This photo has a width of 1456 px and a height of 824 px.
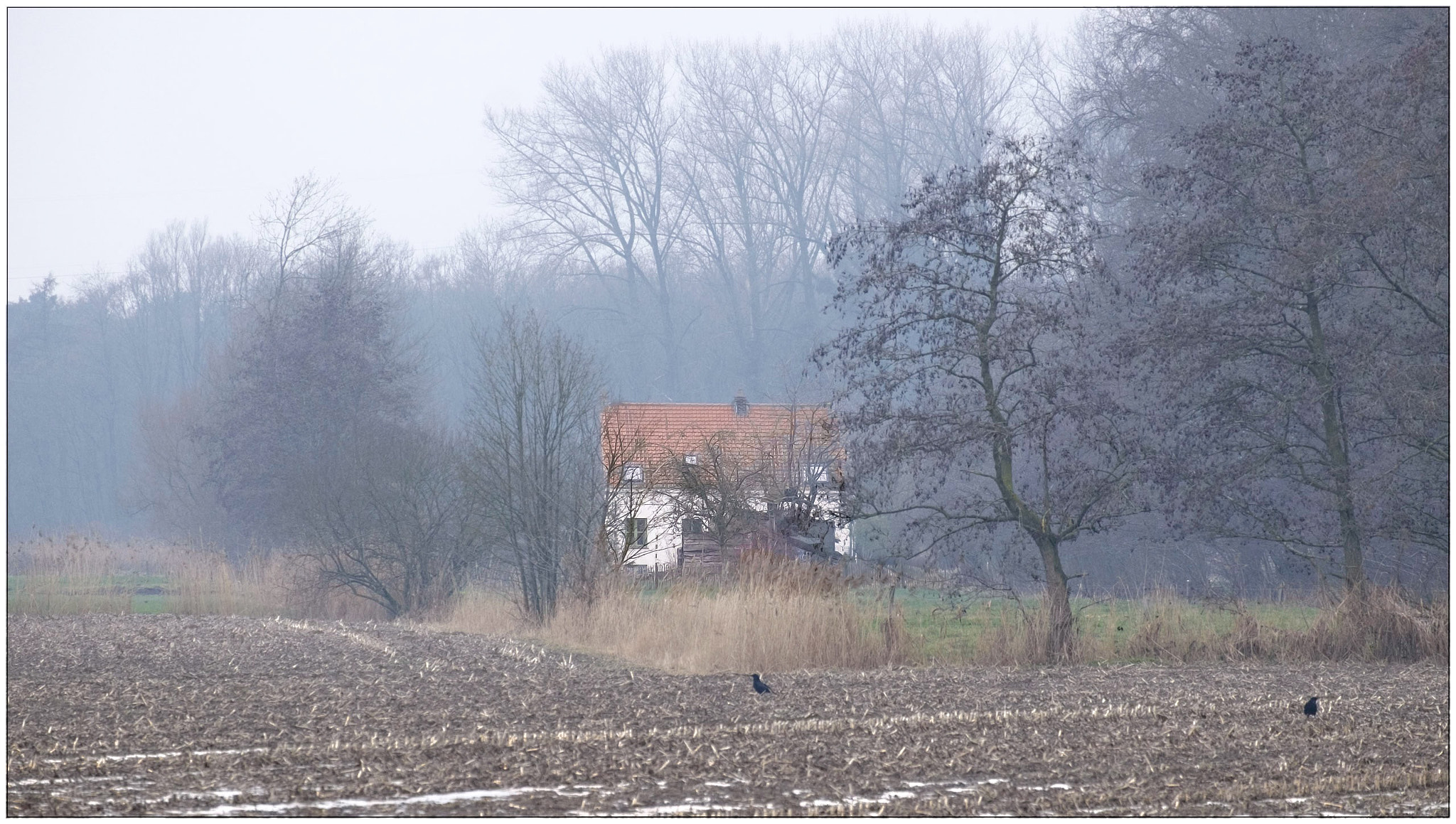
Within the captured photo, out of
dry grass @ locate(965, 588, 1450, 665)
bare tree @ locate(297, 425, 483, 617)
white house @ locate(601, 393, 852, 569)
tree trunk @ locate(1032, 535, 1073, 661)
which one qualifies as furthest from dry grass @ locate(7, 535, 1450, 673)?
bare tree @ locate(297, 425, 483, 617)

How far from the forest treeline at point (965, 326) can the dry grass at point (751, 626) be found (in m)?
1.35

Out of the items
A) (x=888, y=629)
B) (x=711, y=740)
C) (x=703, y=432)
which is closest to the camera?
(x=711, y=740)

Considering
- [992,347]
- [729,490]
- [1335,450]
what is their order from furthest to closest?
1. [729,490]
2. [1335,450]
3. [992,347]

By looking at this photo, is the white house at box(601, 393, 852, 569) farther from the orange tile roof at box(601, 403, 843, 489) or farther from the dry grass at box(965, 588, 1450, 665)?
the dry grass at box(965, 588, 1450, 665)

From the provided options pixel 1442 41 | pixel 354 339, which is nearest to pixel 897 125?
pixel 354 339

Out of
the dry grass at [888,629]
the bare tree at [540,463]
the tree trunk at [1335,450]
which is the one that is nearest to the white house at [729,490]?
the bare tree at [540,463]

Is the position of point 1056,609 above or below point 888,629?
above

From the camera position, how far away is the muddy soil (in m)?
5.86

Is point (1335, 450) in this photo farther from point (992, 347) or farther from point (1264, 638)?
point (992, 347)

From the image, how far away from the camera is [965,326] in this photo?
14.5 m

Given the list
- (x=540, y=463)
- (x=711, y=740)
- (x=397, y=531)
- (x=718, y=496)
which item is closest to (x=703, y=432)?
(x=718, y=496)

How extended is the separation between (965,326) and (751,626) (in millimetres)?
4223

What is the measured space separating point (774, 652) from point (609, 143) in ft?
108

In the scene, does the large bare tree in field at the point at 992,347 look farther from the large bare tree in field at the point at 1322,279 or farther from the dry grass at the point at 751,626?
the large bare tree in field at the point at 1322,279
